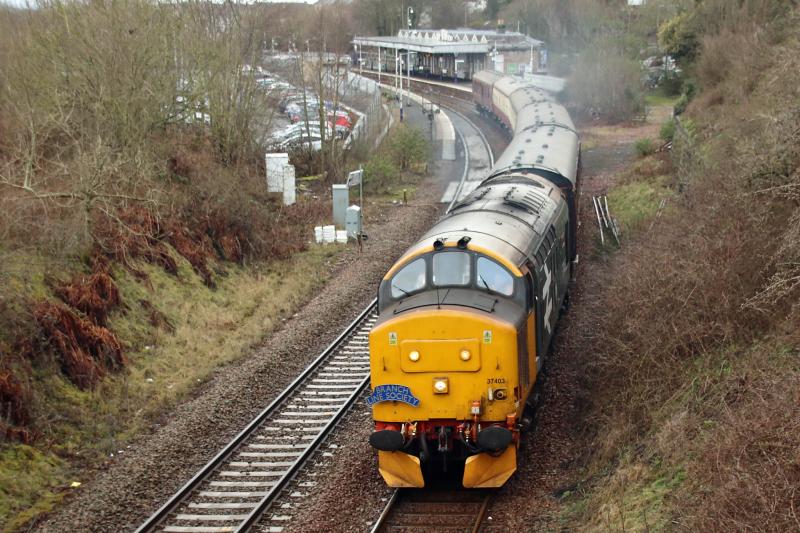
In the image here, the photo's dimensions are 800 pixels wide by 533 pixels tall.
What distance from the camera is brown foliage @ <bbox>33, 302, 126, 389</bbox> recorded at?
14477 millimetres

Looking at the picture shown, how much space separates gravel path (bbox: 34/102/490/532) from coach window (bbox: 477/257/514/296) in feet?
10.0

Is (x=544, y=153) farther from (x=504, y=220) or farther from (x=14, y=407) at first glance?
(x=14, y=407)

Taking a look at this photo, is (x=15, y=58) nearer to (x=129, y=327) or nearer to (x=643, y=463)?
(x=129, y=327)

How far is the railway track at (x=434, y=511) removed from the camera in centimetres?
1026

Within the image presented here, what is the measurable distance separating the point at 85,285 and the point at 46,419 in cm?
375

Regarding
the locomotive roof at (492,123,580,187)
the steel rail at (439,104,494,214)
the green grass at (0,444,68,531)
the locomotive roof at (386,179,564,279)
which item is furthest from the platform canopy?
the green grass at (0,444,68,531)

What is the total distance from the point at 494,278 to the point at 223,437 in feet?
17.5

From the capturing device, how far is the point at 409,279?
11375 mm

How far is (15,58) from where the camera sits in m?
21.6

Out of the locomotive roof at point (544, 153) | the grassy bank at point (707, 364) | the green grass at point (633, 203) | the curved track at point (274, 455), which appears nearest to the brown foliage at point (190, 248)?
the curved track at point (274, 455)

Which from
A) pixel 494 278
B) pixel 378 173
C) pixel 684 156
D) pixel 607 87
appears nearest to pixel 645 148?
pixel 684 156

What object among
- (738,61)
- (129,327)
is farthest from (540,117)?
(129,327)

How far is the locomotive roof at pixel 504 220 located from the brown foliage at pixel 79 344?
629 cm

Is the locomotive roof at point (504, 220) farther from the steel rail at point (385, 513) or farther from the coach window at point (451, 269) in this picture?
the steel rail at point (385, 513)
